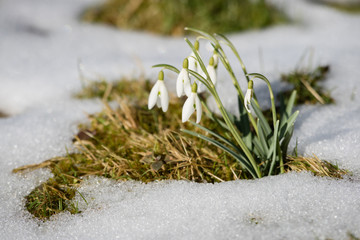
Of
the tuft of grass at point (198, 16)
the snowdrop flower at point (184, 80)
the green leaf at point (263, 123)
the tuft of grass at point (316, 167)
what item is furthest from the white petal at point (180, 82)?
the tuft of grass at point (198, 16)

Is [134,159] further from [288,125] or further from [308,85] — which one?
[308,85]

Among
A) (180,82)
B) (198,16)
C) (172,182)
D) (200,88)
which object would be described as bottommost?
(172,182)

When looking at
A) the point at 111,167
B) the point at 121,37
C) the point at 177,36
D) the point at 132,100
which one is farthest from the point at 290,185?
the point at 121,37

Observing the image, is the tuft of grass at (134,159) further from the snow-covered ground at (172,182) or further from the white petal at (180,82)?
the white petal at (180,82)

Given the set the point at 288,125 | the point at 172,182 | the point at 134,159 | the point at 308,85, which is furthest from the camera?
the point at 308,85

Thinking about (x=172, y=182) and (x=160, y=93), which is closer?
(x=160, y=93)

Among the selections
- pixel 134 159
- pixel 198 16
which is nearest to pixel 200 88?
pixel 134 159

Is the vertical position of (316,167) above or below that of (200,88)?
below
